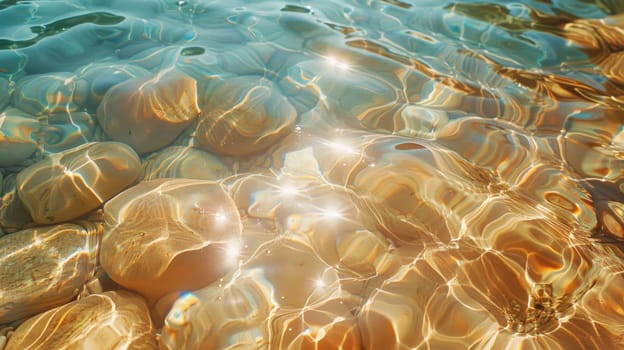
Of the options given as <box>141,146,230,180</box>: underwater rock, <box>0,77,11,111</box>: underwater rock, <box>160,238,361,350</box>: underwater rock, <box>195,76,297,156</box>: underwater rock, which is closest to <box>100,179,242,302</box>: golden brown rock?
<box>160,238,361,350</box>: underwater rock

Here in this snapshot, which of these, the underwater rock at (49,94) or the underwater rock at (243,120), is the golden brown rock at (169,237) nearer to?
the underwater rock at (243,120)

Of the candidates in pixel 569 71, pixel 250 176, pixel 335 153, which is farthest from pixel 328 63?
pixel 569 71

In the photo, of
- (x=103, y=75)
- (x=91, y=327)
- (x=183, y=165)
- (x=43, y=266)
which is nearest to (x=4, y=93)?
(x=103, y=75)

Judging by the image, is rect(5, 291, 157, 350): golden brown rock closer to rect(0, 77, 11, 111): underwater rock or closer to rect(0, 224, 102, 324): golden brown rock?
rect(0, 224, 102, 324): golden brown rock

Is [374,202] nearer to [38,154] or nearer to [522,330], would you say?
[522,330]

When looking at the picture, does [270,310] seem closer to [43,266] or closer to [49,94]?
[43,266]

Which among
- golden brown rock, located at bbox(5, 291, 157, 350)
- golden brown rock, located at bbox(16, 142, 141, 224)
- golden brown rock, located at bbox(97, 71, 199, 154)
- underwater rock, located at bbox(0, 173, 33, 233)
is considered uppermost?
golden brown rock, located at bbox(97, 71, 199, 154)
